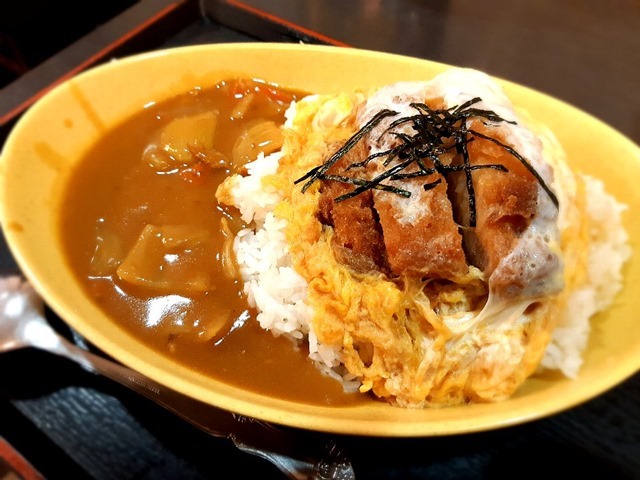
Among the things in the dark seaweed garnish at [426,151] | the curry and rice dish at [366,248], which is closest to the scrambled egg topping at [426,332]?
the curry and rice dish at [366,248]

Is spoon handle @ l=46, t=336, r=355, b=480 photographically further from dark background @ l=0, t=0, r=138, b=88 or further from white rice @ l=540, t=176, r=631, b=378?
dark background @ l=0, t=0, r=138, b=88

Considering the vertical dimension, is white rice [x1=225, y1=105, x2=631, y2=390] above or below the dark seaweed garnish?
below

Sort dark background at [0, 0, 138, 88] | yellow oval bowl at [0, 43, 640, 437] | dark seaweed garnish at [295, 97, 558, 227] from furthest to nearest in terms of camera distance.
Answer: dark background at [0, 0, 138, 88] → dark seaweed garnish at [295, 97, 558, 227] → yellow oval bowl at [0, 43, 640, 437]

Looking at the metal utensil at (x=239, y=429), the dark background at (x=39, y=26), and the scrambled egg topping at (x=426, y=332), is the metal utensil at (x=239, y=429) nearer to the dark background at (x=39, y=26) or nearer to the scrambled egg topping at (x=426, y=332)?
the scrambled egg topping at (x=426, y=332)

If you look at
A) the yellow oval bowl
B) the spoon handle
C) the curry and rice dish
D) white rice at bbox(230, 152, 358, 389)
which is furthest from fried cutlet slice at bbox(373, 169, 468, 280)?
the spoon handle

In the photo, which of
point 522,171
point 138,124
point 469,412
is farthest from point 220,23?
point 469,412

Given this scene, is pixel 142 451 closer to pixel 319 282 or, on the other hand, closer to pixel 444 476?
pixel 319 282
